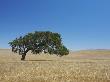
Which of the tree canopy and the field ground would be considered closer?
the field ground

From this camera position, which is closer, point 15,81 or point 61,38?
point 15,81

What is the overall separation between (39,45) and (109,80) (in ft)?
172

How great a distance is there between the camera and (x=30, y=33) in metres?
70.2

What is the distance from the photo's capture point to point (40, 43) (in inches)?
2712

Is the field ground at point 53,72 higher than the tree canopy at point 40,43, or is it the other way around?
the tree canopy at point 40,43

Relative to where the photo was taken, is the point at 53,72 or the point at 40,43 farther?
the point at 40,43

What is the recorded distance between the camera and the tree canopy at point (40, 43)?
225 ft

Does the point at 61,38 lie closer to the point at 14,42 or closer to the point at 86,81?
the point at 14,42

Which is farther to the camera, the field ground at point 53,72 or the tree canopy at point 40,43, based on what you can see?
the tree canopy at point 40,43

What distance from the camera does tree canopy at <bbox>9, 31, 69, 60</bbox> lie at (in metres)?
68.6

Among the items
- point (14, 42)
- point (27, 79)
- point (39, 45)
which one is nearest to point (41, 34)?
→ point (39, 45)

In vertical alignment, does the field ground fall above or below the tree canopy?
below

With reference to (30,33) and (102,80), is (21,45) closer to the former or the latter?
(30,33)

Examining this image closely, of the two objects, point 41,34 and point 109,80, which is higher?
point 41,34
